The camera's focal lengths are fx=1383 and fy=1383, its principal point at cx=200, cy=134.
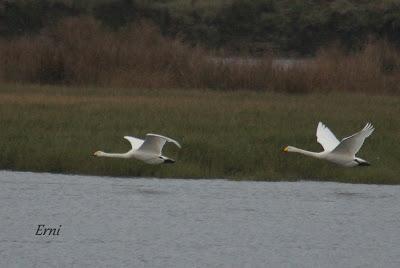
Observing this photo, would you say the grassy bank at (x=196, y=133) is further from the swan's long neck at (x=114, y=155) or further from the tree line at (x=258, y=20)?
the tree line at (x=258, y=20)

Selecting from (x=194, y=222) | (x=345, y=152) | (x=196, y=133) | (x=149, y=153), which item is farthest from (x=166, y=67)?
(x=194, y=222)

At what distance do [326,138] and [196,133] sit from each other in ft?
5.81

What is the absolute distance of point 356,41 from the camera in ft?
134

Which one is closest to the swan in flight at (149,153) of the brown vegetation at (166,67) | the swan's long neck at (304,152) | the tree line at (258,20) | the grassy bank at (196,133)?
the grassy bank at (196,133)

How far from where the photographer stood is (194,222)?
15625 millimetres

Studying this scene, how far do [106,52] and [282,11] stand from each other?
54.9 feet

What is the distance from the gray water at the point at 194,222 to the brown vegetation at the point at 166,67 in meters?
8.26

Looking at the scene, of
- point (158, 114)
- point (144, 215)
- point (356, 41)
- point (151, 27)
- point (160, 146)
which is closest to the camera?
point (144, 215)

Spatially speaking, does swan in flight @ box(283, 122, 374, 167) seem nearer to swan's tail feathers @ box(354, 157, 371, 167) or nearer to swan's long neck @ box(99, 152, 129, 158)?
swan's tail feathers @ box(354, 157, 371, 167)

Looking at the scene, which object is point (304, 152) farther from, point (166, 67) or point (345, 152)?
point (166, 67)

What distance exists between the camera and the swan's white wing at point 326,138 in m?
17.8

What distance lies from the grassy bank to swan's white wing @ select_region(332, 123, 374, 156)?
559mm

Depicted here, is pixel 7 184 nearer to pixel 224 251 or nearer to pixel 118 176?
pixel 118 176

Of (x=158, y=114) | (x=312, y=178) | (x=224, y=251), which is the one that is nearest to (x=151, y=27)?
(x=158, y=114)
